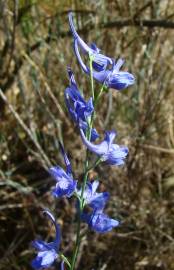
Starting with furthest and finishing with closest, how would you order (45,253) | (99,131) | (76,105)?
(99,131) < (45,253) < (76,105)

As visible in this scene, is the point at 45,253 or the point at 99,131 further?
the point at 99,131

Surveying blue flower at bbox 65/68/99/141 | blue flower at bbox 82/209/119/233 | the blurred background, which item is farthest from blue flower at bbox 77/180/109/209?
the blurred background

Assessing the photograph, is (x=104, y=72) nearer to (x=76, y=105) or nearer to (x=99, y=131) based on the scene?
(x=76, y=105)

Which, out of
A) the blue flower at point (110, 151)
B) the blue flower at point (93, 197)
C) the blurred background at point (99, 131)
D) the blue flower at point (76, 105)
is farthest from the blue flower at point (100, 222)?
the blurred background at point (99, 131)

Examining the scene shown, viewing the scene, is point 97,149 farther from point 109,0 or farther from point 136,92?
point 109,0

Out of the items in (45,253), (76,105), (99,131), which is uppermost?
(76,105)

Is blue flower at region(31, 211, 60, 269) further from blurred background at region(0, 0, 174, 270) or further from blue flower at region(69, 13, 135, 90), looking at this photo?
blurred background at region(0, 0, 174, 270)

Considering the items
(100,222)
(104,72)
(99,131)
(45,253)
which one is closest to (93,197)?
(100,222)
